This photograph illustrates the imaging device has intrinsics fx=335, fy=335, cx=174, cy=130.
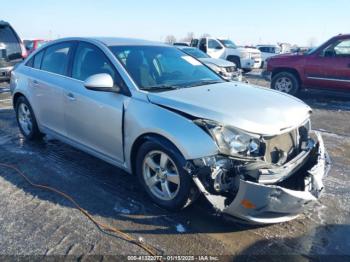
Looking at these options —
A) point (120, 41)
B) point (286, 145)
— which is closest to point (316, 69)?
point (120, 41)

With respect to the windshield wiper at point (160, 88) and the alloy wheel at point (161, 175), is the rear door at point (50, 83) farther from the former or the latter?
the alloy wheel at point (161, 175)

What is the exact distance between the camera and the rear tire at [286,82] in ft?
33.8

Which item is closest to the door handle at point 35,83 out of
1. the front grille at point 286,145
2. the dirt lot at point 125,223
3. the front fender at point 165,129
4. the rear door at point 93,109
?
the rear door at point 93,109

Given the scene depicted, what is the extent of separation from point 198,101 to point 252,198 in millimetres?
1055

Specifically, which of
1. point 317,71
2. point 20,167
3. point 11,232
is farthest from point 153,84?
point 317,71

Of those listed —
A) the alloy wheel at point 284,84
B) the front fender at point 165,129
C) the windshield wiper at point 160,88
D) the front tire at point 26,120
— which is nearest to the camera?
the front fender at point 165,129

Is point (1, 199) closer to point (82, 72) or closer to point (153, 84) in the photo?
point (82, 72)

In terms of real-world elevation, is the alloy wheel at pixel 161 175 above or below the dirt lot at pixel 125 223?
above

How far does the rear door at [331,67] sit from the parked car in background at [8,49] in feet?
28.8

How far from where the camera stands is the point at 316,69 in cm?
976

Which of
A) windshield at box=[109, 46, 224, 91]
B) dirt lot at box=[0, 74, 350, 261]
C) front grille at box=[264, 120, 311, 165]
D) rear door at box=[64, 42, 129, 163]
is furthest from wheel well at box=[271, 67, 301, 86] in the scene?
rear door at box=[64, 42, 129, 163]

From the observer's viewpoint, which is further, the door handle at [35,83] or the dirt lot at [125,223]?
the door handle at [35,83]

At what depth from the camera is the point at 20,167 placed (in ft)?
15.0

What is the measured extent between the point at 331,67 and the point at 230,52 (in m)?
10.1
